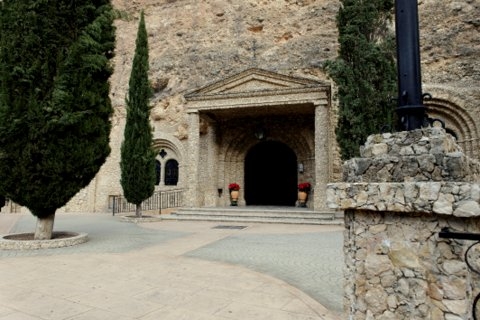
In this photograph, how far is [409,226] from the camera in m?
2.29

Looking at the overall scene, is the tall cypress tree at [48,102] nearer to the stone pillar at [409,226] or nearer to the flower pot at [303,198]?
the stone pillar at [409,226]

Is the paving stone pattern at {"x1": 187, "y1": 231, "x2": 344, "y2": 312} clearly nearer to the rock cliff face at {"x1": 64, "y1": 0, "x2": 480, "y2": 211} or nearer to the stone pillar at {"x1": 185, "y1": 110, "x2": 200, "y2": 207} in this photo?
the stone pillar at {"x1": 185, "y1": 110, "x2": 200, "y2": 207}

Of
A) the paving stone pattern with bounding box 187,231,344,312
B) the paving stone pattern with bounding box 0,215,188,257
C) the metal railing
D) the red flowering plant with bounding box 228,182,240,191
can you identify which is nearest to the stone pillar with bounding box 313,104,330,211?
the paving stone pattern with bounding box 187,231,344,312

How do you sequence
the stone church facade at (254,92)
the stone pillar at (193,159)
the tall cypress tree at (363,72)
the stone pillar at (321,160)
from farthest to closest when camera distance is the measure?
the stone pillar at (193,159) → the stone church facade at (254,92) → the stone pillar at (321,160) → the tall cypress tree at (363,72)

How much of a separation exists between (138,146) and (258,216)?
546 cm

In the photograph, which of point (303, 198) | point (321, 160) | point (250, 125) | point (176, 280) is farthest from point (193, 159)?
point (176, 280)

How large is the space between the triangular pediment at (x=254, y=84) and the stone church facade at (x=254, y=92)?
0.14 ft

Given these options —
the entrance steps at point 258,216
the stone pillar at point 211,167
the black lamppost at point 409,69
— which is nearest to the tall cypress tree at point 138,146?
the entrance steps at point 258,216

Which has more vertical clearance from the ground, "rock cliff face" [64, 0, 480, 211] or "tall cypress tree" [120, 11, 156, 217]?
"rock cliff face" [64, 0, 480, 211]

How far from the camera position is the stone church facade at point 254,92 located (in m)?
13.9

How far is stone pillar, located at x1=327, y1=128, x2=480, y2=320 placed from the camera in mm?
2109

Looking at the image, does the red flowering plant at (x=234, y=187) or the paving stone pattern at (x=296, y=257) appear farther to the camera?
the red flowering plant at (x=234, y=187)

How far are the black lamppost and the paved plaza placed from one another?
6.87 feet

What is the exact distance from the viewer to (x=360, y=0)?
38.8 ft
